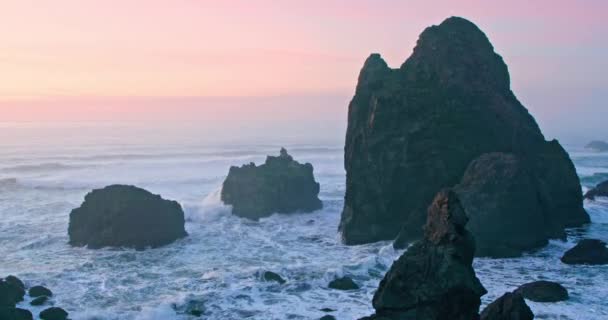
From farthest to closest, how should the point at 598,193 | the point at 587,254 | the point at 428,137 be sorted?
the point at 598,193
the point at 428,137
the point at 587,254

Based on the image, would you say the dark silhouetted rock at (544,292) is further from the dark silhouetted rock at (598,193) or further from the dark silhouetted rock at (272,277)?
the dark silhouetted rock at (598,193)

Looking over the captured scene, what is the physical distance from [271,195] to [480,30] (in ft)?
66.7

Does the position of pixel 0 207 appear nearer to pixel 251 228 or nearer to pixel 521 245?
pixel 251 228

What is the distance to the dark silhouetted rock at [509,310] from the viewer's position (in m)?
16.9

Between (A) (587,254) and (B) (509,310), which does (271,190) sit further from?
(B) (509,310)

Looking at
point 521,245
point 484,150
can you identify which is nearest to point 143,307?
point 521,245

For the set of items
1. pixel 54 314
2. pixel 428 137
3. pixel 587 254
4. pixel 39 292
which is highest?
pixel 428 137

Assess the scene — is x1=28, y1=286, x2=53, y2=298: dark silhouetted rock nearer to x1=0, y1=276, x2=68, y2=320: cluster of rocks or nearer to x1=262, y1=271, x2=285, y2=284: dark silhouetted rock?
x1=0, y1=276, x2=68, y2=320: cluster of rocks

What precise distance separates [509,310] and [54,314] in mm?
17423

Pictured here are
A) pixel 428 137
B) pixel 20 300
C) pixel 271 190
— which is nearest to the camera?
pixel 20 300

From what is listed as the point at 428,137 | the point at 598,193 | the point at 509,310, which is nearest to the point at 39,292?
the point at 509,310

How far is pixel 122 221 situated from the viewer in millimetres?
37969

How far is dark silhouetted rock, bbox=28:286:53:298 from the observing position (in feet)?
87.9

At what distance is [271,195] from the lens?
48.3 meters
